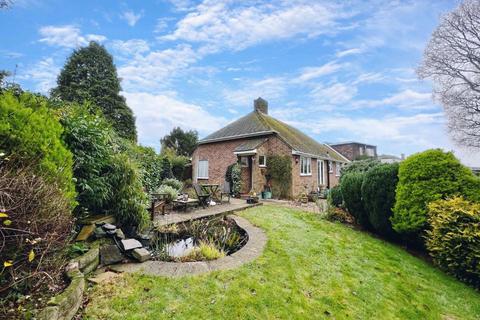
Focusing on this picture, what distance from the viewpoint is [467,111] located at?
15.3 m

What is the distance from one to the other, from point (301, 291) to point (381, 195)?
17.1ft

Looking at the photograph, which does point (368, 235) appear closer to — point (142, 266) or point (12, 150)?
point (142, 266)

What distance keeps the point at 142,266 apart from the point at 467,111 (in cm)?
2129

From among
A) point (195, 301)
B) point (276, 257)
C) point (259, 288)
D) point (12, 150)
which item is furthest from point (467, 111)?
point (12, 150)

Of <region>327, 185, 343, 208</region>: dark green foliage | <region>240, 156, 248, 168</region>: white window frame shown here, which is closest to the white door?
<region>240, 156, 248, 168</region>: white window frame

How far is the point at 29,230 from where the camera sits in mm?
2207

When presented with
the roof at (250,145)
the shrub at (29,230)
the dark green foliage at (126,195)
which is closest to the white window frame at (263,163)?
the roof at (250,145)

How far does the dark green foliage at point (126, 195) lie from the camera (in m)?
5.13

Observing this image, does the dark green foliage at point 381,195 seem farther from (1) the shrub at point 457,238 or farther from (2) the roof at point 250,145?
(2) the roof at point 250,145

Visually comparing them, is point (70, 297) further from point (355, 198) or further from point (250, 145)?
point (250, 145)

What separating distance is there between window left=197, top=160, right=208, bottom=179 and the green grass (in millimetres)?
13955

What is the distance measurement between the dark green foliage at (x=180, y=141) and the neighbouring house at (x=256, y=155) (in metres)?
8.85

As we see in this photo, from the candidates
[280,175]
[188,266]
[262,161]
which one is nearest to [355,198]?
[188,266]

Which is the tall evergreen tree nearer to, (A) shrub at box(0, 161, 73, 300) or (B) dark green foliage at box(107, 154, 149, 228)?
(B) dark green foliage at box(107, 154, 149, 228)
